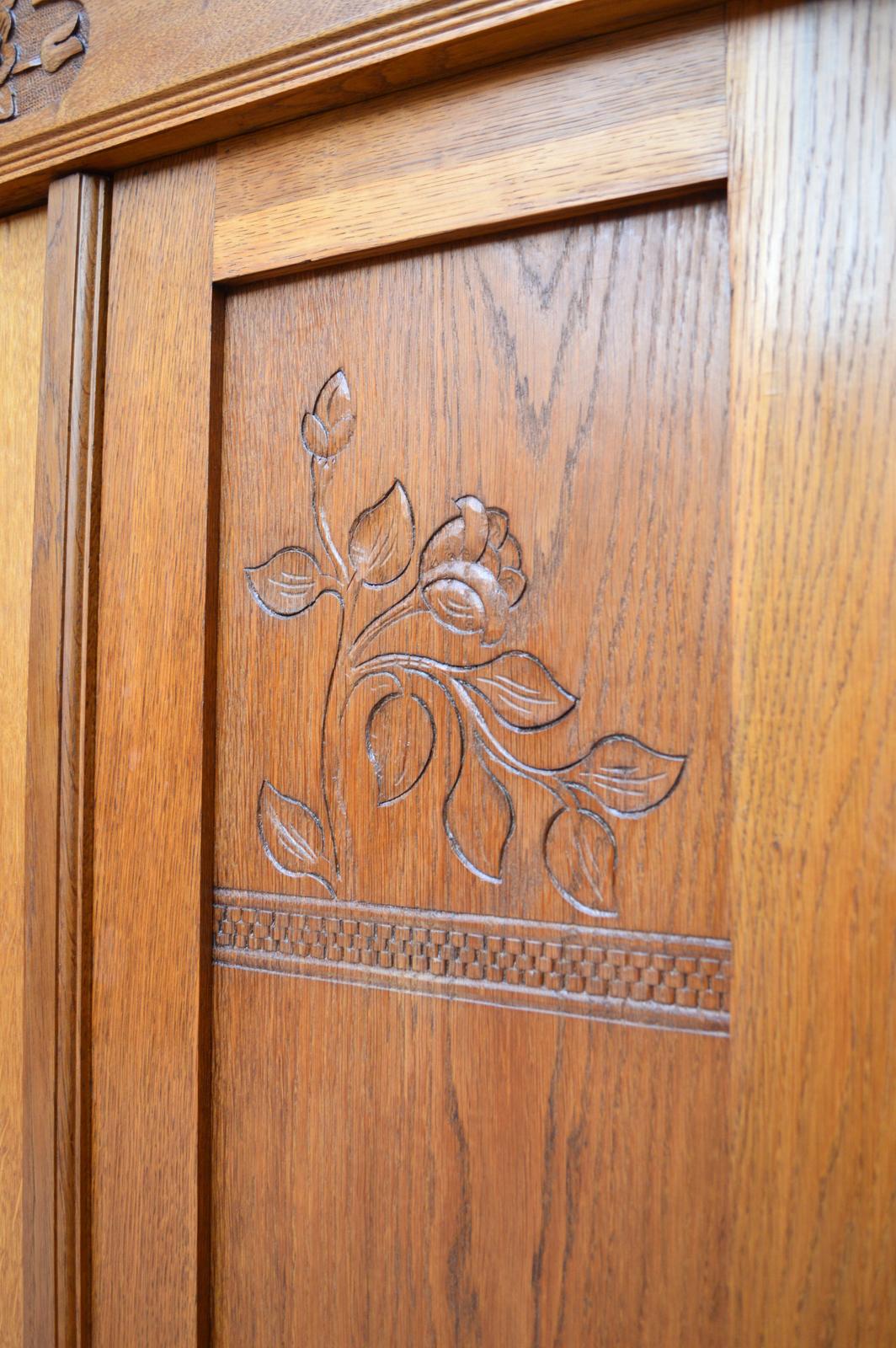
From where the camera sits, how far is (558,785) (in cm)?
64

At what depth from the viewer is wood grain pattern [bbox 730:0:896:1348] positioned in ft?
1.74

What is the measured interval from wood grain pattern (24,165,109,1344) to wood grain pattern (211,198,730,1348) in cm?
13

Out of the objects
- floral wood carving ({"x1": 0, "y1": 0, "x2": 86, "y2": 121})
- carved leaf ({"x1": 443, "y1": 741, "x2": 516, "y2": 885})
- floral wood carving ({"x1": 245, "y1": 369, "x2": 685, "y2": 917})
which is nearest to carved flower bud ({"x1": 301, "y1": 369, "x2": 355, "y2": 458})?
floral wood carving ({"x1": 245, "y1": 369, "x2": 685, "y2": 917})

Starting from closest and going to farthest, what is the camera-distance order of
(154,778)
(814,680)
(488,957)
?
(814,680) → (488,957) → (154,778)

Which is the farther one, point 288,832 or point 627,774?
point 288,832

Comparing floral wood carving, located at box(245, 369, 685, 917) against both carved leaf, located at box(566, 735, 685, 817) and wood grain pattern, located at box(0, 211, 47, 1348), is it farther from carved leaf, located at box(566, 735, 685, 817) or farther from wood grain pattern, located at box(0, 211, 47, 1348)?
wood grain pattern, located at box(0, 211, 47, 1348)

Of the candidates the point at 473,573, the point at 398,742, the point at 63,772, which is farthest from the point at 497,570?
the point at 63,772

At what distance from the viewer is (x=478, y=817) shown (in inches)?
26.2

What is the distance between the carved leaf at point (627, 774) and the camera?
0.61 meters

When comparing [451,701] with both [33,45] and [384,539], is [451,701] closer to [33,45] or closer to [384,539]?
[384,539]

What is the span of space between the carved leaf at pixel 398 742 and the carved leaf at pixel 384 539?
89mm

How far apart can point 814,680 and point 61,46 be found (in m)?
0.78

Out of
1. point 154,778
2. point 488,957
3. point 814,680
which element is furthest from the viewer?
point 154,778

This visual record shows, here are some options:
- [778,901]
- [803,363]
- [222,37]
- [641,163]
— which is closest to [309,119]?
[222,37]
